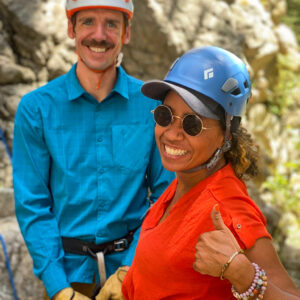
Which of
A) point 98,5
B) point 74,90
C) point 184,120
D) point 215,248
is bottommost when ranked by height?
point 74,90

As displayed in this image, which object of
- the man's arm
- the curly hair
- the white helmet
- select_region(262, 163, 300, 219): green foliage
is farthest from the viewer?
select_region(262, 163, 300, 219): green foliage

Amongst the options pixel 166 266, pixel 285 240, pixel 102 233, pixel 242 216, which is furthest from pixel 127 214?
pixel 285 240

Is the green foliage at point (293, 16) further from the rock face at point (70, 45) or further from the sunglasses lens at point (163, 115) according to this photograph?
the sunglasses lens at point (163, 115)

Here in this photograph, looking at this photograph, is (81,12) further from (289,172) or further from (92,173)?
(289,172)

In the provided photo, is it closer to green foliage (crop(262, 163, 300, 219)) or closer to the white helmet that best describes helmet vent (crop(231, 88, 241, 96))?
the white helmet

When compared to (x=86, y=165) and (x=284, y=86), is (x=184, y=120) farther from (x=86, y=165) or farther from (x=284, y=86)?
(x=284, y=86)

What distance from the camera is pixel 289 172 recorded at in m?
11.4

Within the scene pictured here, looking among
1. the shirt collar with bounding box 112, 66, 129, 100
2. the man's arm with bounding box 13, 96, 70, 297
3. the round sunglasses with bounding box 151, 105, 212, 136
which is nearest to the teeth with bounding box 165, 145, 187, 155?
the round sunglasses with bounding box 151, 105, 212, 136

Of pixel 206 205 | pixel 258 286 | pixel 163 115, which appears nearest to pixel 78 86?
pixel 163 115

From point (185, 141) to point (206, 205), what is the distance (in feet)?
1.06

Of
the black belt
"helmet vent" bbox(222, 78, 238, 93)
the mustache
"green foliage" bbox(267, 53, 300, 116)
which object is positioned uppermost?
"helmet vent" bbox(222, 78, 238, 93)

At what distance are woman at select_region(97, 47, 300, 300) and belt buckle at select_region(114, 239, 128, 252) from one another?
558mm

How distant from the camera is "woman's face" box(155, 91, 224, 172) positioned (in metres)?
2.04

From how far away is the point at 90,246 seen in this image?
284cm
